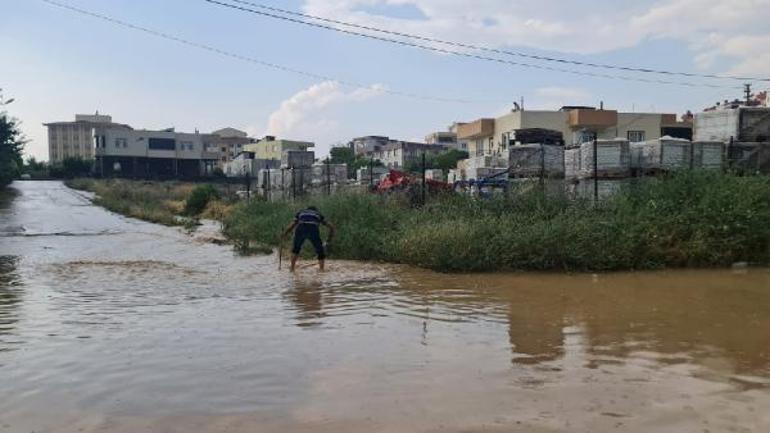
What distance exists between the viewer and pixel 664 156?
55.3 feet

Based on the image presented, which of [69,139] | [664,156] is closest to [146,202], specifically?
[664,156]

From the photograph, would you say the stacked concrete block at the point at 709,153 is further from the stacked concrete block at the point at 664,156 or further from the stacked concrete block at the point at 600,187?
the stacked concrete block at the point at 600,187

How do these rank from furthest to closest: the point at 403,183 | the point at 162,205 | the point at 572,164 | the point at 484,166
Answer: the point at 162,205
the point at 484,166
the point at 403,183
the point at 572,164

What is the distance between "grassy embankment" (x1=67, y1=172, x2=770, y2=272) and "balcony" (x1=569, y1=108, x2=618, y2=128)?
44813 mm

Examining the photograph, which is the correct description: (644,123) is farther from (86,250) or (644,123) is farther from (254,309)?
(254,309)

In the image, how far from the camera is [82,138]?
148375mm

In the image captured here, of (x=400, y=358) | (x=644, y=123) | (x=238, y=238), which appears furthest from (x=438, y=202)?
(x=644, y=123)

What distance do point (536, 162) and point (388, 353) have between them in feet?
43.4

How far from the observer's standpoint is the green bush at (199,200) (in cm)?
3672

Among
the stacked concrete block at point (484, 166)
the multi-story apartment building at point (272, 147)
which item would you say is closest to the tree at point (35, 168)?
the multi-story apartment building at point (272, 147)

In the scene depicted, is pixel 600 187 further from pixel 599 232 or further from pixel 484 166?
pixel 484 166

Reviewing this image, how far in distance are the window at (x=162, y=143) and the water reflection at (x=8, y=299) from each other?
7809 centimetres

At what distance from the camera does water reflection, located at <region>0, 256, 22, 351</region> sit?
26.3 feet

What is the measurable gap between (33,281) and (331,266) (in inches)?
224
